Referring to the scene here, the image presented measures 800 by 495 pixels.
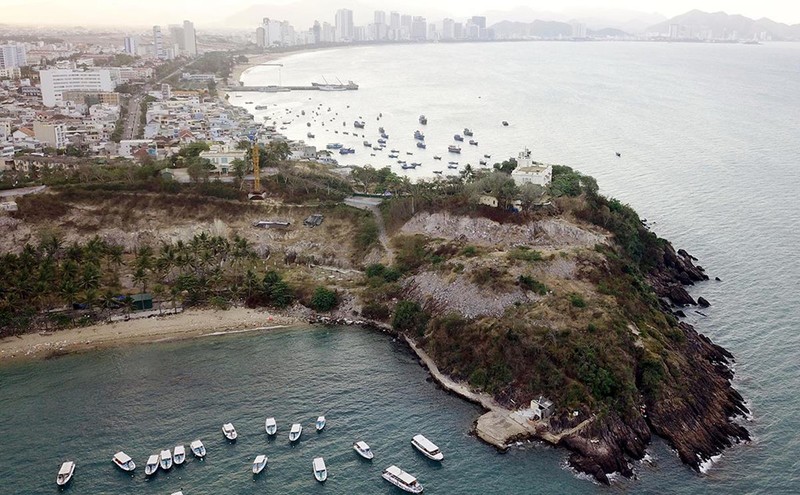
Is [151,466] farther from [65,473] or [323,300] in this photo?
[323,300]

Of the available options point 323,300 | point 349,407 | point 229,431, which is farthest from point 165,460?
point 323,300

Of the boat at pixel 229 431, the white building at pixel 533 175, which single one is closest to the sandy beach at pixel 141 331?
the boat at pixel 229 431

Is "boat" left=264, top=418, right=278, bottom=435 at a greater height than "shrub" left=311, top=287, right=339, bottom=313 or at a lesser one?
lesser

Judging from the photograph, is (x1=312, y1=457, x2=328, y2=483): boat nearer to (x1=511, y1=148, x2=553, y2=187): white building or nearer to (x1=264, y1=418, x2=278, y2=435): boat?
(x1=264, y1=418, x2=278, y2=435): boat

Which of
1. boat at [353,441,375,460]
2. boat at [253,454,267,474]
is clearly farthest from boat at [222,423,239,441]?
boat at [353,441,375,460]

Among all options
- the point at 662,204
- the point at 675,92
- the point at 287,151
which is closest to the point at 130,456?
the point at 287,151

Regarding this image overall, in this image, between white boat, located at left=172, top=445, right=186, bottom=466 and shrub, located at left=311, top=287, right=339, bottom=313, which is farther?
shrub, located at left=311, top=287, right=339, bottom=313
